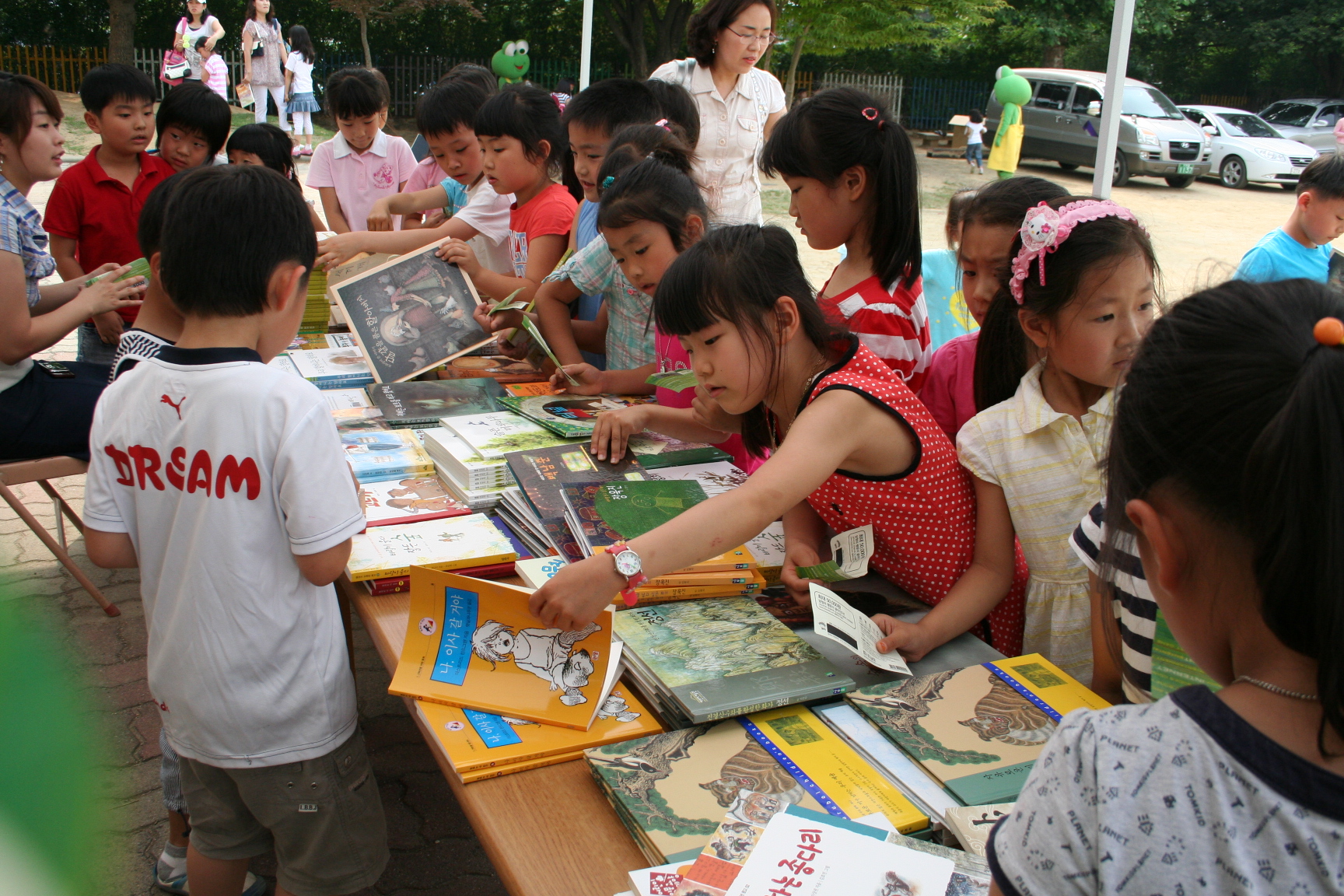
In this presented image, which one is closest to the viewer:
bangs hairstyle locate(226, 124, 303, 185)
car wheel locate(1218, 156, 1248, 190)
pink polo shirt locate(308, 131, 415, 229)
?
bangs hairstyle locate(226, 124, 303, 185)

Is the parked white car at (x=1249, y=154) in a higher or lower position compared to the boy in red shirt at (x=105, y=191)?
higher

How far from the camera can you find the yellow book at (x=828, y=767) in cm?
115

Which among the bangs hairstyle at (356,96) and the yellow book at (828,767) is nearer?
the yellow book at (828,767)

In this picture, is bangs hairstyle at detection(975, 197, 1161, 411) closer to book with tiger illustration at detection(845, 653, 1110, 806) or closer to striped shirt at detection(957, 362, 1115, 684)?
striped shirt at detection(957, 362, 1115, 684)

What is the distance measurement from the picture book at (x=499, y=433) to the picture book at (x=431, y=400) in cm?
7

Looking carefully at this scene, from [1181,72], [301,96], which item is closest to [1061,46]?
[1181,72]

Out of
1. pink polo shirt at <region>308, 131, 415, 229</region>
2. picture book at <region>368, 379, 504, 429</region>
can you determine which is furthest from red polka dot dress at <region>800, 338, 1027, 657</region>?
pink polo shirt at <region>308, 131, 415, 229</region>

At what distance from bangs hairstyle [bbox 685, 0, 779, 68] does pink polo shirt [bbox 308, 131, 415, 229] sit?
154 cm

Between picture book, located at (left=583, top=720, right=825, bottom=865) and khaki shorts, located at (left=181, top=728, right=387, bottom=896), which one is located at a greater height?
picture book, located at (left=583, top=720, right=825, bottom=865)

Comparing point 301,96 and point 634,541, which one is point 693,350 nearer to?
point 634,541

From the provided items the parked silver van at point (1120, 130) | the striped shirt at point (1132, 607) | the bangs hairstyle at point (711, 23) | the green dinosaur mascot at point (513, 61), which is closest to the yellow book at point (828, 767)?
the striped shirt at point (1132, 607)

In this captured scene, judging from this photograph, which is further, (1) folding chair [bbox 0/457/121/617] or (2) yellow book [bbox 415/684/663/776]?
(1) folding chair [bbox 0/457/121/617]

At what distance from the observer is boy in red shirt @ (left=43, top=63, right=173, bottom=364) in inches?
141

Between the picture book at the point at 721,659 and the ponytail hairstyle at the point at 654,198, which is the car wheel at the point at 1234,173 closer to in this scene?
the ponytail hairstyle at the point at 654,198
